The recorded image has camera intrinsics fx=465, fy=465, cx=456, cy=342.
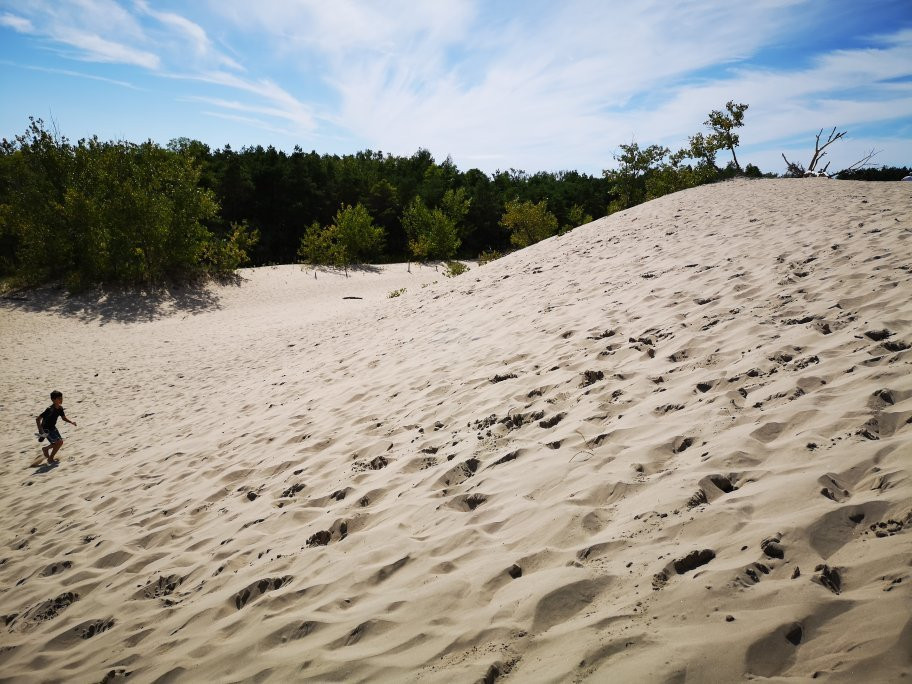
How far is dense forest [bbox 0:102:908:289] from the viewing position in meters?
20.0

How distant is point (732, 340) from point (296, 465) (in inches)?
162

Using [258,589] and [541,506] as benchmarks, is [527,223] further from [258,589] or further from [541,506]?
[258,589]

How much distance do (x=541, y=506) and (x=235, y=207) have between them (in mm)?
38642

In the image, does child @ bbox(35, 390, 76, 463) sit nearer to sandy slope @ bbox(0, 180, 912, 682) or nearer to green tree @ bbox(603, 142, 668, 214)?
sandy slope @ bbox(0, 180, 912, 682)

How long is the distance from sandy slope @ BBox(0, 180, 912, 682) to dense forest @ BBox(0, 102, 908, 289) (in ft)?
52.9

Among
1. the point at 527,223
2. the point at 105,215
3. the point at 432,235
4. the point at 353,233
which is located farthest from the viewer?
the point at 432,235

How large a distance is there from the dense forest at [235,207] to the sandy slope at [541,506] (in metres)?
16.1

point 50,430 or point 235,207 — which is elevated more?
point 235,207

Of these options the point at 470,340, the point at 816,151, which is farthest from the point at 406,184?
the point at 470,340

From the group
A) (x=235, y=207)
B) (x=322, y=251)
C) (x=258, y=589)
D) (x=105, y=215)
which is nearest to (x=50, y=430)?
(x=258, y=589)

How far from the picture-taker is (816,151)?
2569 cm

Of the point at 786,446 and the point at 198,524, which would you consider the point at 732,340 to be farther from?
the point at 198,524

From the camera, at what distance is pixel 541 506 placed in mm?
2699

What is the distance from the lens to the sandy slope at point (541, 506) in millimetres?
1781
